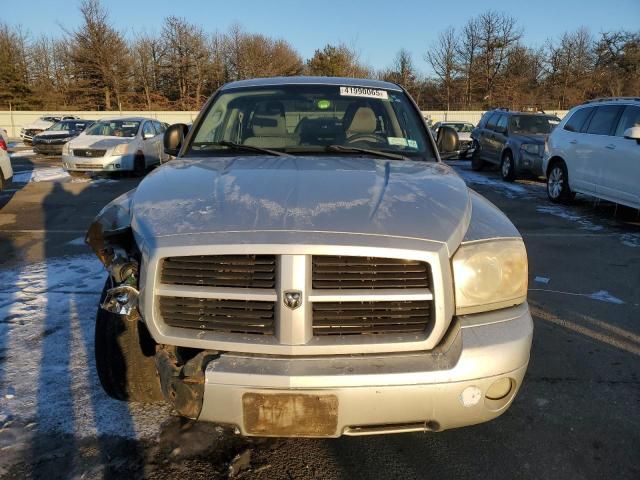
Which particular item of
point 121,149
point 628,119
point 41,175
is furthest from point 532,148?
point 41,175

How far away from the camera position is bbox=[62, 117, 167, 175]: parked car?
13109mm

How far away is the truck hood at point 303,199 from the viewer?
2145 millimetres

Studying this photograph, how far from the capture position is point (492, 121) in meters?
15.2

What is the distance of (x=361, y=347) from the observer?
6.77 feet

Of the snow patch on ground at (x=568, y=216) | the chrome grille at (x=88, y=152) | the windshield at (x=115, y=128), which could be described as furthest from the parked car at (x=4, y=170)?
the snow patch on ground at (x=568, y=216)

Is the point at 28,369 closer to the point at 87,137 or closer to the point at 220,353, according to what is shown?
the point at 220,353

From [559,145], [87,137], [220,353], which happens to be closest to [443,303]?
[220,353]

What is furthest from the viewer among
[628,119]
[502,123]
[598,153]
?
[502,123]

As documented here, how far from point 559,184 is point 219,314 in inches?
367

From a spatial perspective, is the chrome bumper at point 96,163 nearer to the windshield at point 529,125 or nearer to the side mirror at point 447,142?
the windshield at point 529,125

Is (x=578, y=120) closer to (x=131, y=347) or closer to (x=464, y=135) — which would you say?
(x=131, y=347)

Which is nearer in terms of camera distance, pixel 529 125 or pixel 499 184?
pixel 499 184

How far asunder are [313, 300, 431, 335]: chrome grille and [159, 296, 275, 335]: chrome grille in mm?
209

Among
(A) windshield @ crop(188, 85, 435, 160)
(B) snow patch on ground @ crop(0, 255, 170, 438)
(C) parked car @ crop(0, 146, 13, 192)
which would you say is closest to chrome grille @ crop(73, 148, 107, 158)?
(C) parked car @ crop(0, 146, 13, 192)
